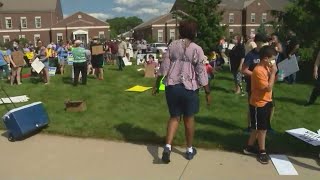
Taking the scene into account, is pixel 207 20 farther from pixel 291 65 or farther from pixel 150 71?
pixel 291 65

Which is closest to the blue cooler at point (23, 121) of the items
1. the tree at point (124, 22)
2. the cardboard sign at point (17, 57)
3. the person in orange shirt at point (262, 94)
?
the person in orange shirt at point (262, 94)

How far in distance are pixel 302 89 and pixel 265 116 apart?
763 cm

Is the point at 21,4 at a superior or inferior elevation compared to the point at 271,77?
superior

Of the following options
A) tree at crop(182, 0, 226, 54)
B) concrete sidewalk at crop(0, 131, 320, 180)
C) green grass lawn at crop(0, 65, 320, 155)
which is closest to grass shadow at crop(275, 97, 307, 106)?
→ green grass lawn at crop(0, 65, 320, 155)

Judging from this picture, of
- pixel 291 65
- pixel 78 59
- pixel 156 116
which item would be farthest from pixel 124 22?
pixel 156 116

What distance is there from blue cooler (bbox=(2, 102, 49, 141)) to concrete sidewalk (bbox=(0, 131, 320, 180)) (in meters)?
0.32

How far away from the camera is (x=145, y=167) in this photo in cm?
565

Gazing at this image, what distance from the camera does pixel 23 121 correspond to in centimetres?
711

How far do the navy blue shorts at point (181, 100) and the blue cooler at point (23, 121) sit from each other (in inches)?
107

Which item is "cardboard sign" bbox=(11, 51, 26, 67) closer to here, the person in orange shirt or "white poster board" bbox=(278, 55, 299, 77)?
"white poster board" bbox=(278, 55, 299, 77)

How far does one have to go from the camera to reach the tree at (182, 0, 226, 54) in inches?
867

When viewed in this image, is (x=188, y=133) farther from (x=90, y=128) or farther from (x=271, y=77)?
(x=90, y=128)

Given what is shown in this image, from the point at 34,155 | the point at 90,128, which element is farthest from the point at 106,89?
the point at 34,155

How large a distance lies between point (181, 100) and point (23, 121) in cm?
291
